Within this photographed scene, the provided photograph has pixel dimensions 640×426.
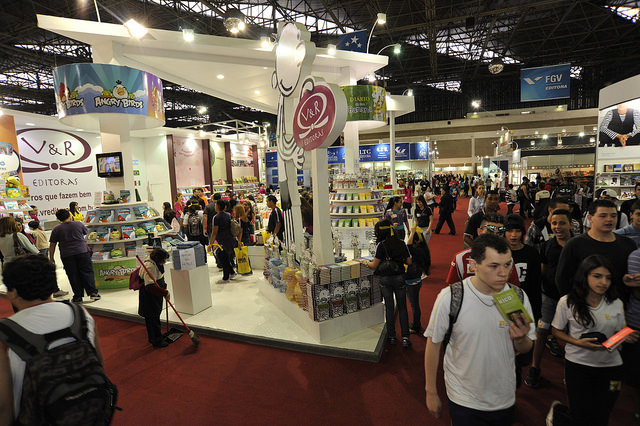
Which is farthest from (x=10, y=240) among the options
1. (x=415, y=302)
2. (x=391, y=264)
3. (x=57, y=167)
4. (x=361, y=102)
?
(x=57, y=167)

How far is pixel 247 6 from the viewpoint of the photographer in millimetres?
13414

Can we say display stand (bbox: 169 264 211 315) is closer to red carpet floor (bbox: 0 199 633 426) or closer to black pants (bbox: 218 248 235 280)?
red carpet floor (bbox: 0 199 633 426)

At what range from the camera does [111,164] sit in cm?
689

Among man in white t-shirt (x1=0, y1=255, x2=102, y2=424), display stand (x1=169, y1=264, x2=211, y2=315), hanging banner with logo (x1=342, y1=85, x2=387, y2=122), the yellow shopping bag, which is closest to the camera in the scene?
man in white t-shirt (x1=0, y1=255, x2=102, y2=424)

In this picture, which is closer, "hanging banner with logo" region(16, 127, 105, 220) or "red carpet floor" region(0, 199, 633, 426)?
"red carpet floor" region(0, 199, 633, 426)

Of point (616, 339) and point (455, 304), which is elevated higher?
point (455, 304)

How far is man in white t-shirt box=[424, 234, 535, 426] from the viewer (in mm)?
1540

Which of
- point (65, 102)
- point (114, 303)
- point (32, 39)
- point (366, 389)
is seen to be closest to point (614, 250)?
point (366, 389)

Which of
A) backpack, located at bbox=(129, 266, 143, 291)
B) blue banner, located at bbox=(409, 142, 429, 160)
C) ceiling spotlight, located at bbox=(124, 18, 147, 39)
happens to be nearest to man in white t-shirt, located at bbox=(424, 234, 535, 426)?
backpack, located at bbox=(129, 266, 143, 291)

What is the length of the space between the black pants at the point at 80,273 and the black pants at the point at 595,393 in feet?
20.5

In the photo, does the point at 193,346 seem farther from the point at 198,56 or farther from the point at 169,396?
the point at 198,56

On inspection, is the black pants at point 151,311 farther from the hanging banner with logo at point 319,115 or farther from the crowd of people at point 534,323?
the crowd of people at point 534,323

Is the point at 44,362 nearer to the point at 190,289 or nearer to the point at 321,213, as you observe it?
the point at 321,213

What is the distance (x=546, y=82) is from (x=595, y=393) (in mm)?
12674
